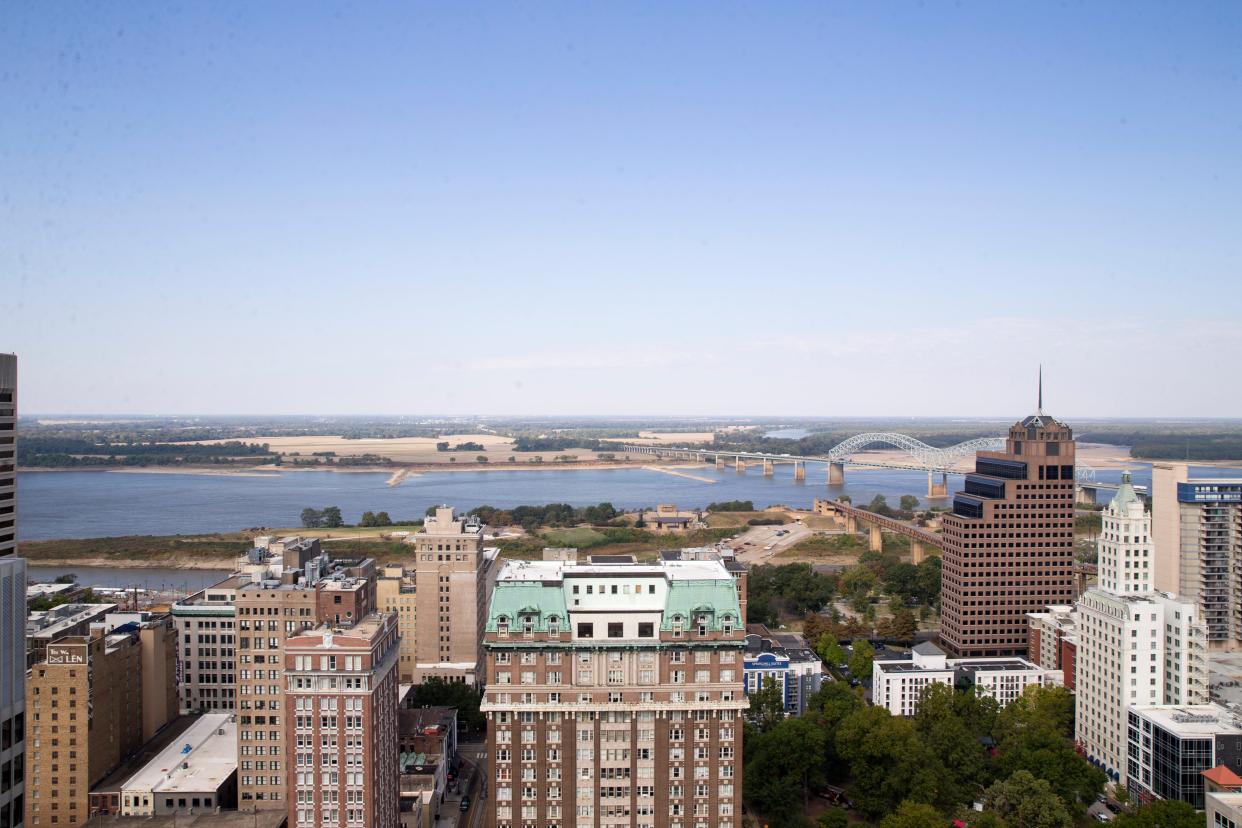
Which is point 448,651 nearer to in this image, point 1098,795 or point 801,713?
point 801,713

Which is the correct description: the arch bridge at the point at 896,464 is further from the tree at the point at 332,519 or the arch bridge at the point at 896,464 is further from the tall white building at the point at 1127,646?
the tall white building at the point at 1127,646

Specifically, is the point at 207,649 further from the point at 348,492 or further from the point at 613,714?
the point at 348,492

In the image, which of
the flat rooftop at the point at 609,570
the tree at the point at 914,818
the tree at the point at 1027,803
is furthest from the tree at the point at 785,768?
the flat rooftop at the point at 609,570

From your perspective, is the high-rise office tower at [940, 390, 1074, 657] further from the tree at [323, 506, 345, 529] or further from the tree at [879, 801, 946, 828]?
the tree at [323, 506, 345, 529]

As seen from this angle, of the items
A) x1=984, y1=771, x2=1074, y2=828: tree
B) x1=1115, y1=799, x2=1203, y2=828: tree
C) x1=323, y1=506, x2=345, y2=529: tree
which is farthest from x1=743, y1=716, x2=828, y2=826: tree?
x1=323, y1=506, x2=345, y2=529: tree

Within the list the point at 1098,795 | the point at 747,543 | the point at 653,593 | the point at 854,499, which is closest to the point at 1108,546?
the point at 1098,795

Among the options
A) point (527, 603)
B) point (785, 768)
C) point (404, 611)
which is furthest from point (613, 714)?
point (404, 611)
